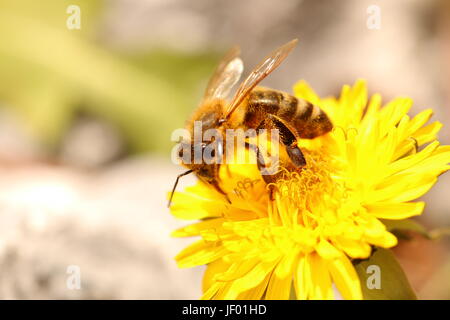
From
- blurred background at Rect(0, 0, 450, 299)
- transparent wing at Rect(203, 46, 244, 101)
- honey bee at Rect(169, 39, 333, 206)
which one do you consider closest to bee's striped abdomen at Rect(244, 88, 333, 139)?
honey bee at Rect(169, 39, 333, 206)

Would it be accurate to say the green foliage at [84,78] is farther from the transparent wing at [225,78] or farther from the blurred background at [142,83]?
the transparent wing at [225,78]

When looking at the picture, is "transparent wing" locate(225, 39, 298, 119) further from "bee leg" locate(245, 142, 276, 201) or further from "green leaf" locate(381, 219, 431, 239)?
"green leaf" locate(381, 219, 431, 239)

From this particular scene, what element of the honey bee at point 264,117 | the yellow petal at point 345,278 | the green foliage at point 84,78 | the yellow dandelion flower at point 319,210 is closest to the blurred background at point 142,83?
the green foliage at point 84,78

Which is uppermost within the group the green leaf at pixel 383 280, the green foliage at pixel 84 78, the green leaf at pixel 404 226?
the green foliage at pixel 84 78

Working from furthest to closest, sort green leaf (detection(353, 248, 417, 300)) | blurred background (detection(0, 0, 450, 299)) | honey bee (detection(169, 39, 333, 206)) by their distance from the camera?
blurred background (detection(0, 0, 450, 299)) < honey bee (detection(169, 39, 333, 206)) < green leaf (detection(353, 248, 417, 300))

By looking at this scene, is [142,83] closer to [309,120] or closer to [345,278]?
[309,120]

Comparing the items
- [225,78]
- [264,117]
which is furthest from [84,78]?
[264,117]
